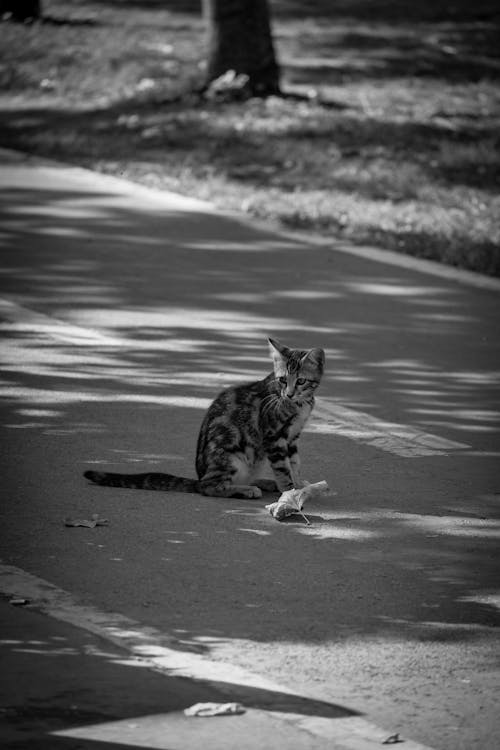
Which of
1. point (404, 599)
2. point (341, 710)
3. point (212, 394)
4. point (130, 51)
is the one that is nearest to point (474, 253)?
point (212, 394)

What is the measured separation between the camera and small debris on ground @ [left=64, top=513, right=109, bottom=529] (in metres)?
7.16

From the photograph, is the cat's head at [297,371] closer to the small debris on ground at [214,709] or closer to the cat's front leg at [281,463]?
the cat's front leg at [281,463]

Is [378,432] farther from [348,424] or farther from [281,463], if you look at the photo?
[281,463]

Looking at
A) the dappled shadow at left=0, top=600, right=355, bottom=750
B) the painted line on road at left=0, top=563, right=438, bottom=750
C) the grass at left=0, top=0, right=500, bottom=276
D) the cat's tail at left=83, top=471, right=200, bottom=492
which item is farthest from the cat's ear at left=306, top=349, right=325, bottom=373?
the grass at left=0, top=0, right=500, bottom=276

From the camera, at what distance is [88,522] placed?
7.19 m

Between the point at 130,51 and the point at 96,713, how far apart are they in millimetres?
23496

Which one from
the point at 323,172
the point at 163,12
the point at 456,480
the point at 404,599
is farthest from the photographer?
the point at 163,12

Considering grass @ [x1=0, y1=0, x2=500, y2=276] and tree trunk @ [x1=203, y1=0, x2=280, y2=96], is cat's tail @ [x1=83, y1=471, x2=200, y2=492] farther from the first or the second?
tree trunk @ [x1=203, y1=0, x2=280, y2=96]

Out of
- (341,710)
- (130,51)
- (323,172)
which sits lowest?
(341,710)

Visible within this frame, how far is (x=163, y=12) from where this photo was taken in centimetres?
3325

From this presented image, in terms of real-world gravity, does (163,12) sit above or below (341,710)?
above

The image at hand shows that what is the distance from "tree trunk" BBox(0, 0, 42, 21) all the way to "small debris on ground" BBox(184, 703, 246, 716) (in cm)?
2728

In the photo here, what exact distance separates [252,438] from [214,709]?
2.85 meters

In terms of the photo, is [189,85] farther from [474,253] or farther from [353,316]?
[353,316]
